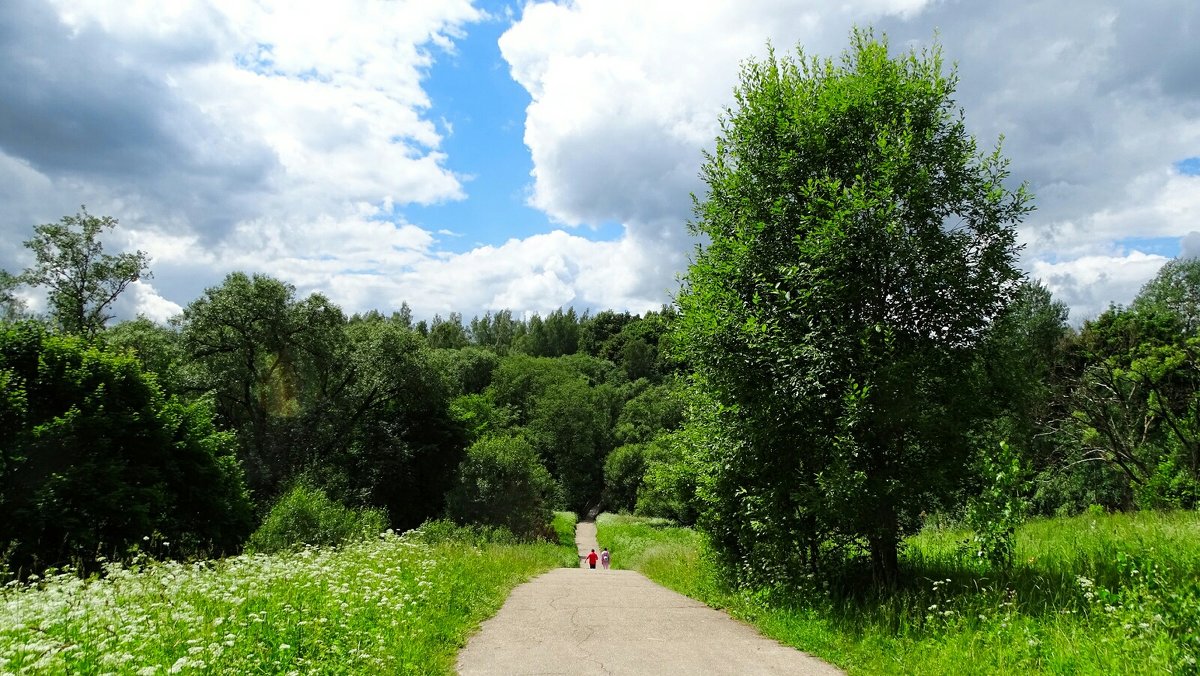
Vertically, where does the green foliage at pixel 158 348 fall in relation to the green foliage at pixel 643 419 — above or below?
above

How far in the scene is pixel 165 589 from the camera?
701 cm

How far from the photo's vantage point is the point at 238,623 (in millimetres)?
5613

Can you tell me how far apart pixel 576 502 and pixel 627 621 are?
247ft

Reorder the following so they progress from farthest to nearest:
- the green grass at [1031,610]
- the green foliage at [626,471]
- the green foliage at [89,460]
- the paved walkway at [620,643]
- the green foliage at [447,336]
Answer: the green foliage at [447,336] < the green foliage at [626,471] < the green foliage at [89,460] < the paved walkway at [620,643] < the green grass at [1031,610]

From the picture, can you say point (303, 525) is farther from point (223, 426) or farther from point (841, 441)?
point (841, 441)

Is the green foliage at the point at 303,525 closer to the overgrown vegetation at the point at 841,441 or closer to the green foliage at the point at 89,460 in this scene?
the green foliage at the point at 89,460

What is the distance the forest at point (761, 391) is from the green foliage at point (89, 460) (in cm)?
8

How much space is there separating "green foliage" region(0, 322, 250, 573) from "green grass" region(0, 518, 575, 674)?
10.4m

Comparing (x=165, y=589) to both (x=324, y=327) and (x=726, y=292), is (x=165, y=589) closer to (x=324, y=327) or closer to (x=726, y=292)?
(x=726, y=292)

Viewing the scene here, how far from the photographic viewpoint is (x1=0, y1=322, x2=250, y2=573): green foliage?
1828 centimetres

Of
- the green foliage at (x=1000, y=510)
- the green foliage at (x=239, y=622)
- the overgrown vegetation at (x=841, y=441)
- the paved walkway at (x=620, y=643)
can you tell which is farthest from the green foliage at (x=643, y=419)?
the green foliage at (x=239, y=622)

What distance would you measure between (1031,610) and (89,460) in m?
24.4

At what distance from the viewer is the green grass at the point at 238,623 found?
4.50m

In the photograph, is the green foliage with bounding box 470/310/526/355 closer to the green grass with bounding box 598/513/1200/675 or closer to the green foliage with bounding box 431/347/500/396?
the green foliage with bounding box 431/347/500/396
